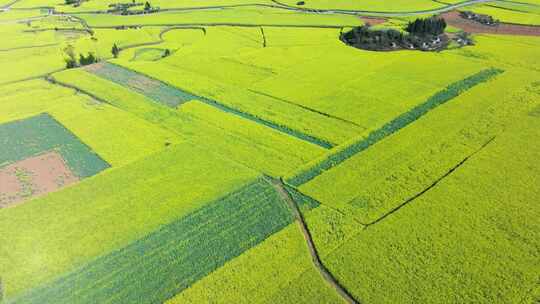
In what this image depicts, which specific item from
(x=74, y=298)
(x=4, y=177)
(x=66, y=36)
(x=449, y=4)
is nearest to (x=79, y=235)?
(x=74, y=298)

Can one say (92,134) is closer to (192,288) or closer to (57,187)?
(57,187)

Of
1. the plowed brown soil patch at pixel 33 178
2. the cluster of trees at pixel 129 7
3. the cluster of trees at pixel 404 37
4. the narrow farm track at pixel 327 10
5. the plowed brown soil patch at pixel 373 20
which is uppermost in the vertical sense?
the cluster of trees at pixel 129 7

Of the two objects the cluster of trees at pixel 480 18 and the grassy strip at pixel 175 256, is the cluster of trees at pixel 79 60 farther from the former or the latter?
the cluster of trees at pixel 480 18

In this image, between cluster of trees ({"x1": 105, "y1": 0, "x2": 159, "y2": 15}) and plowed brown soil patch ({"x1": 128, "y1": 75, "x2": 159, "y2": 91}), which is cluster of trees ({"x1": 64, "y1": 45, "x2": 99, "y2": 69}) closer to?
plowed brown soil patch ({"x1": 128, "y1": 75, "x2": 159, "y2": 91})

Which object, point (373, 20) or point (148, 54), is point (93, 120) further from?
point (373, 20)

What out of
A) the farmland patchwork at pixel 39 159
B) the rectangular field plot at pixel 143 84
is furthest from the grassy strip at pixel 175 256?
the rectangular field plot at pixel 143 84

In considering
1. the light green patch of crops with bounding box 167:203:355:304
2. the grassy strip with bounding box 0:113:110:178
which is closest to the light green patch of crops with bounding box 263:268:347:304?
the light green patch of crops with bounding box 167:203:355:304
